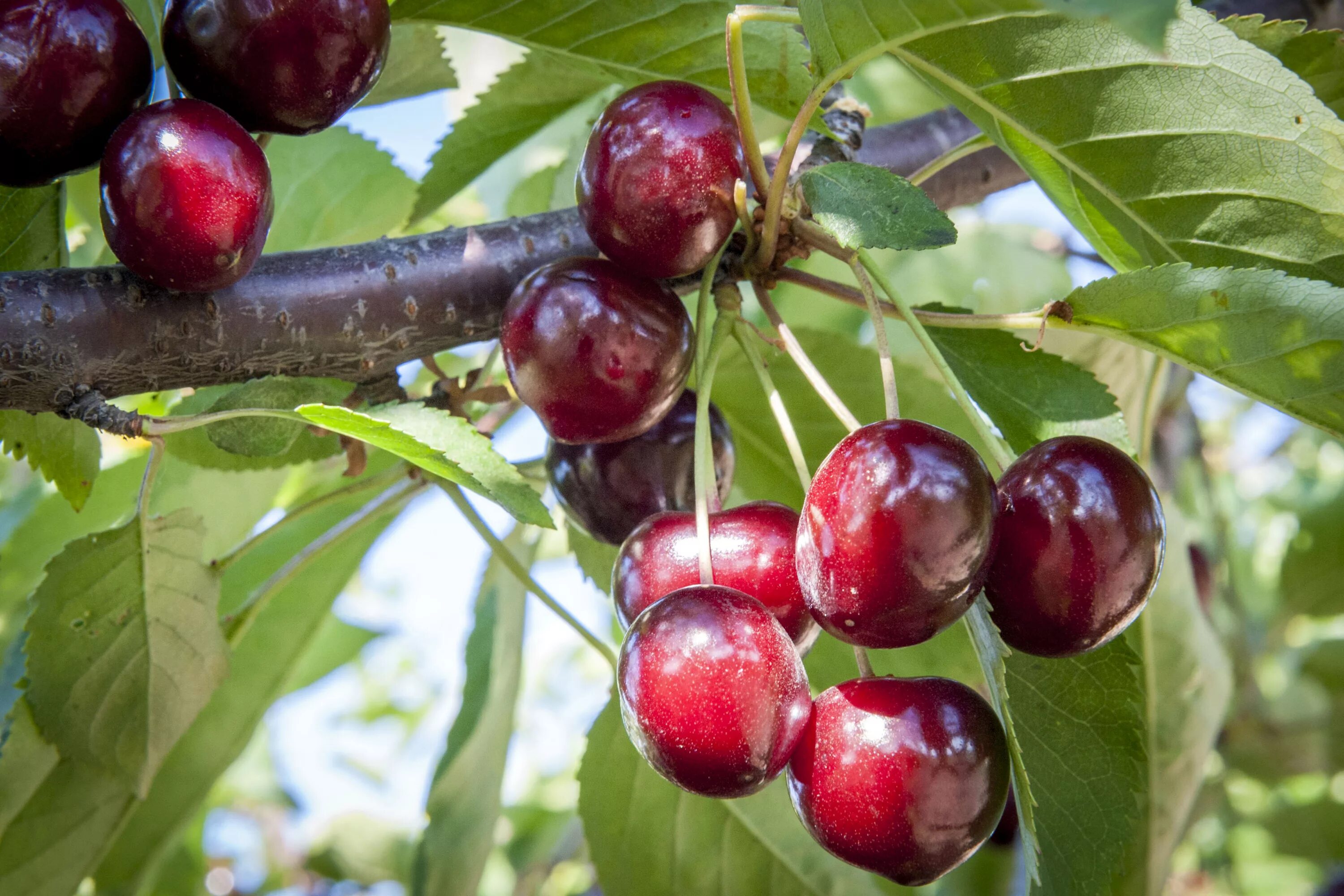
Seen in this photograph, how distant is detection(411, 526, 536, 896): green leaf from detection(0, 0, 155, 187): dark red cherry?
0.64 metres

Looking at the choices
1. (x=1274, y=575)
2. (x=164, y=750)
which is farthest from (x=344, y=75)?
(x=1274, y=575)

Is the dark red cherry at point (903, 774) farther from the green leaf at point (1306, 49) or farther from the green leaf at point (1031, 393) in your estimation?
the green leaf at point (1306, 49)

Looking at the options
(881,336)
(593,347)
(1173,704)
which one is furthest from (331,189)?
(1173,704)

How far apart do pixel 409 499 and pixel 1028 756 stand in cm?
82

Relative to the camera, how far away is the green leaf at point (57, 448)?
3.03 ft

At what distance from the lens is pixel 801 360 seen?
2.73 feet

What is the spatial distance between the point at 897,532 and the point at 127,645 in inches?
28.3

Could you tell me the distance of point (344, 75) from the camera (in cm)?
79

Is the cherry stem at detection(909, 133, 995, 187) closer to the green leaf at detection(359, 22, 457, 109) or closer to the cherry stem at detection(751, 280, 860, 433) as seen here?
the cherry stem at detection(751, 280, 860, 433)

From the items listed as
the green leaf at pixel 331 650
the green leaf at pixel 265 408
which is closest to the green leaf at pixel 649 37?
the green leaf at pixel 265 408

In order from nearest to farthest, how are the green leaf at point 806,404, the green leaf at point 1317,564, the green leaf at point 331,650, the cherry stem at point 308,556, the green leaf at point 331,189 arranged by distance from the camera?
the green leaf at point 806,404 → the cherry stem at point 308,556 → the green leaf at point 331,189 → the green leaf at point 331,650 → the green leaf at point 1317,564

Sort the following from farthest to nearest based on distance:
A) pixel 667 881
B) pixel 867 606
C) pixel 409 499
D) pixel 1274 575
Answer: pixel 1274 575 < pixel 409 499 < pixel 667 881 < pixel 867 606

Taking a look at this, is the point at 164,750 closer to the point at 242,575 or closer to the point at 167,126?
the point at 242,575

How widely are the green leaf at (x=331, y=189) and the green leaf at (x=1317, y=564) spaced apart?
2.02 metres
